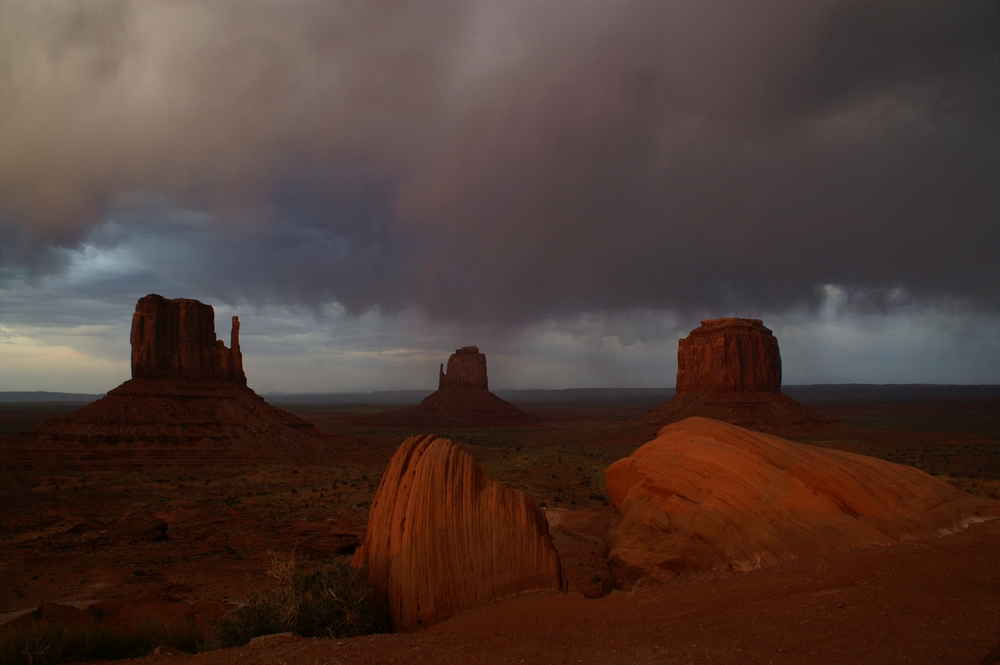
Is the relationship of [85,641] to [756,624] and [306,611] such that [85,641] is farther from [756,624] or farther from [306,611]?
[756,624]

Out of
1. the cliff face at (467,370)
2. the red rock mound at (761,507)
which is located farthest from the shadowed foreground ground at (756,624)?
the cliff face at (467,370)

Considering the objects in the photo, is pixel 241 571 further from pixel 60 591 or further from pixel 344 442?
pixel 344 442

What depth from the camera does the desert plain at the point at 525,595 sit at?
7270 millimetres

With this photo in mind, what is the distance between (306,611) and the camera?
33.3ft

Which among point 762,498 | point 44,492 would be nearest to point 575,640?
point 762,498

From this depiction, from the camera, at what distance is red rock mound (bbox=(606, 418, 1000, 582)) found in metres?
11.8

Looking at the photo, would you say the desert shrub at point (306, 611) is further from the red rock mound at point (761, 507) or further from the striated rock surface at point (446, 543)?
the red rock mound at point (761, 507)

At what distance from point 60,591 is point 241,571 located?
17.3 feet

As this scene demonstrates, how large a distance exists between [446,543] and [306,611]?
9.27 feet

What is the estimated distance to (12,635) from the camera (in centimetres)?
848

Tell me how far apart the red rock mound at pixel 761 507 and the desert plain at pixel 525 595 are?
1.94ft

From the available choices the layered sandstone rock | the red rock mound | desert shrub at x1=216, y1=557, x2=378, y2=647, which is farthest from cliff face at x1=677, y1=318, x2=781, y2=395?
desert shrub at x1=216, y1=557, x2=378, y2=647

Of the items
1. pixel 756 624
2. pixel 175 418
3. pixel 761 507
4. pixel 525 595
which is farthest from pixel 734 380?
pixel 756 624

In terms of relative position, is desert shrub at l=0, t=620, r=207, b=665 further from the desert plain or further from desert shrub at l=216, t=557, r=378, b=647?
the desert plain
